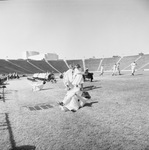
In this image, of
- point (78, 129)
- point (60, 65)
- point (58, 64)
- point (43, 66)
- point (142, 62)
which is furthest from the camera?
point (58, 64)

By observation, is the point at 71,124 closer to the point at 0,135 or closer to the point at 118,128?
the point at 118,128

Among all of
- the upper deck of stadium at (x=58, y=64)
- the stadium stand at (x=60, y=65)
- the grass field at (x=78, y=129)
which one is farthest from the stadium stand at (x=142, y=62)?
the grass field at (x=78, y=129)

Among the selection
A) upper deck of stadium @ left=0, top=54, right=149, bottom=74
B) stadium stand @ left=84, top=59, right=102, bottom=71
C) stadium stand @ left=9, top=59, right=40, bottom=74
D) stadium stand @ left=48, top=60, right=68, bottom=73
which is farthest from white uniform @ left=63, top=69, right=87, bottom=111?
stadium stand @ left=84, top=59, right=102, bottom=71

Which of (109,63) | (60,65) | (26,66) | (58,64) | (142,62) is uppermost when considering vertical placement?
(58,64)

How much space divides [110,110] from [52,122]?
2920mm

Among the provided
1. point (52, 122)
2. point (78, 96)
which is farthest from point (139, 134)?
point (78, 96)

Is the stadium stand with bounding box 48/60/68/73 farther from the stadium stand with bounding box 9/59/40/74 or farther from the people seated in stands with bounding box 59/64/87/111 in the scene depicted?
the people seated in stands with bounding box 59/64/87/111

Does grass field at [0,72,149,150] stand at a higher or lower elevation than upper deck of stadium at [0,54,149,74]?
lower

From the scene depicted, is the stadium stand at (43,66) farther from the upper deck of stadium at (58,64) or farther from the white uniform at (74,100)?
the white uniform at (74,100)

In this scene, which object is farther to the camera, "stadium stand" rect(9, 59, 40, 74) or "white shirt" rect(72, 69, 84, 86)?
"stadium stand" rect(9, 59, 40, 74)

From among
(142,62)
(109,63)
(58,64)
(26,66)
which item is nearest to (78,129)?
(142,62)

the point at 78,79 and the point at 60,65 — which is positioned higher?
the point at 60,65

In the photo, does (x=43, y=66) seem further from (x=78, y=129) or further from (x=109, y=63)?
(x=78, y=129)

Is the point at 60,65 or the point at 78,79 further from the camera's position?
the point at 60,65
